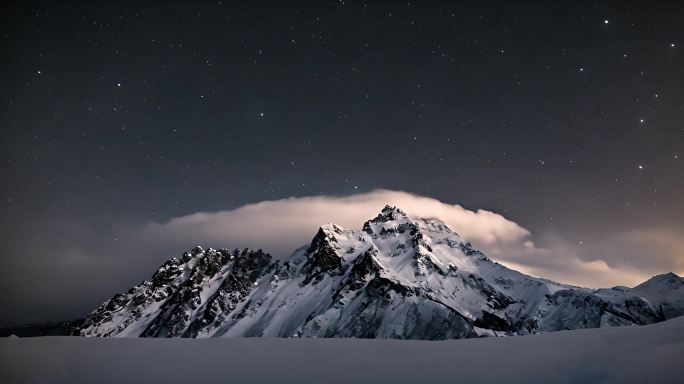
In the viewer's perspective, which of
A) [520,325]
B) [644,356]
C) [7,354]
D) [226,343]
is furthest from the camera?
[520,325]

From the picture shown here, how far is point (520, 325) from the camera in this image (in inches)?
7795

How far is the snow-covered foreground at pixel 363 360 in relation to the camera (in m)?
3.79

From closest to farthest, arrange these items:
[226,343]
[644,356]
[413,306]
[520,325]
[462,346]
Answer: [644,356] → [462,346] → [226,343] → [413,306] → [520,325]

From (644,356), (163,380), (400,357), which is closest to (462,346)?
(400,357)

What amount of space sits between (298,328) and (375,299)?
41.6 m

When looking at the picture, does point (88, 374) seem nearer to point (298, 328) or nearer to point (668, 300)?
point (298, 328)

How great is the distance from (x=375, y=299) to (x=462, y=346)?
181786mm

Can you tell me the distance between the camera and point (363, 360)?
4328mm

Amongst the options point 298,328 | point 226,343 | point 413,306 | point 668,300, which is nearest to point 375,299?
point 413,306

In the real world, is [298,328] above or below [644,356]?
below

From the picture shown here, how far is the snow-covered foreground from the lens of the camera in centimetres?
379

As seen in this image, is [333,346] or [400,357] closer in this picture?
[400,357]

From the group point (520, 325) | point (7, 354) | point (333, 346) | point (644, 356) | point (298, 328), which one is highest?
point (644, 356)

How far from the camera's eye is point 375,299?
586 feet
